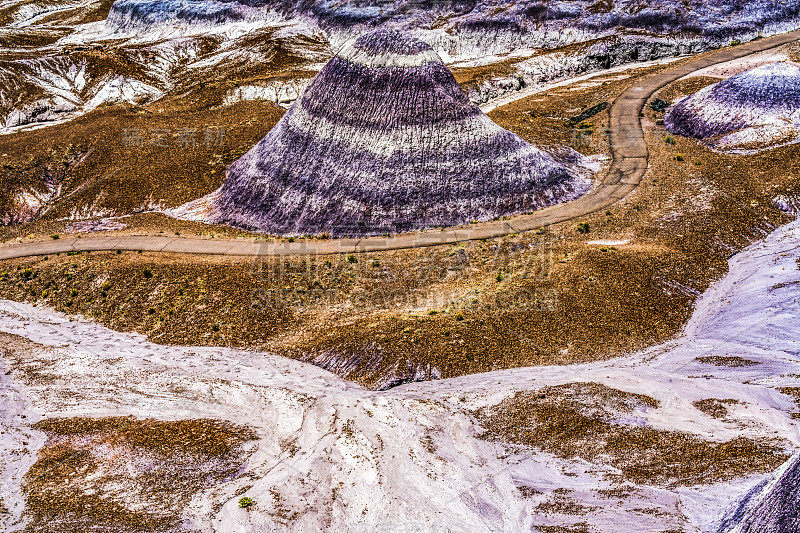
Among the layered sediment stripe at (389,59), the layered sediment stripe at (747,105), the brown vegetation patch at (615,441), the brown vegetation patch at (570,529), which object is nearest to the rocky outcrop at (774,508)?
the brown vegetation patch at (615,441)

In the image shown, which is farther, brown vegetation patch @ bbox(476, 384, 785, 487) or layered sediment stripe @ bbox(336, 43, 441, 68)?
layered sediment stripe @ bbox(336, 43, 441, 68)

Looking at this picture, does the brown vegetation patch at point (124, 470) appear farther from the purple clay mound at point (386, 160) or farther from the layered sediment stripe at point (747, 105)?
the layered sediment stripe at point (747, 105)

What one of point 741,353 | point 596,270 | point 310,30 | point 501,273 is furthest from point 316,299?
point 310,30

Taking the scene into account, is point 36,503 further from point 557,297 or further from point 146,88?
point 146,88

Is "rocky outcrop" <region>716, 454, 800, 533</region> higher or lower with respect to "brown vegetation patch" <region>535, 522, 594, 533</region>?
higher

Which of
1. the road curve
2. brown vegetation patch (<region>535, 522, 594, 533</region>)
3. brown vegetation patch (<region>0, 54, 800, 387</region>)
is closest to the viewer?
brown vegetation patch (<region>535, 522, 594, 533</region>)

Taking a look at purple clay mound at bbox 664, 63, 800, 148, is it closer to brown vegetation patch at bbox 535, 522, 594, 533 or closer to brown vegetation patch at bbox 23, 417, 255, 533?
brown vegetation patch at bbox 535, 522, 594, 533

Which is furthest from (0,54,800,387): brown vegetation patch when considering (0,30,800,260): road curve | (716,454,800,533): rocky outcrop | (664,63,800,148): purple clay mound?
(716,454,800,533): rocky outcrop

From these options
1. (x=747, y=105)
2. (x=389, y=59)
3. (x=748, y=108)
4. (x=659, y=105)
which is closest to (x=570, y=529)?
(x=389, y=59)
